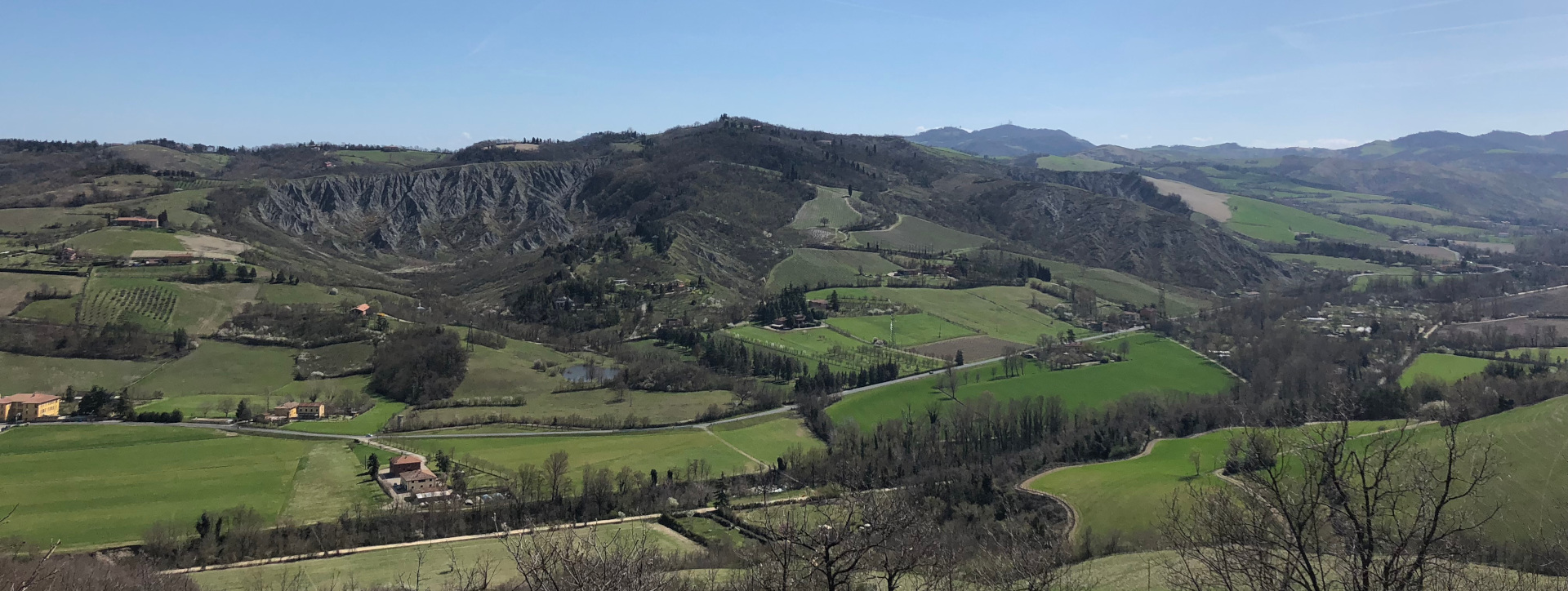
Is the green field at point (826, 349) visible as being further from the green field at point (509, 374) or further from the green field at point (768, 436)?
the green field at point (509, 374)

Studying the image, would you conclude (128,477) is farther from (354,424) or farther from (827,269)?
(827,269)

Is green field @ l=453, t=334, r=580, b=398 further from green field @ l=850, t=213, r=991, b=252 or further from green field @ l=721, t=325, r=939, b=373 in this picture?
green field @ l=850, t=213, r=991, b=252

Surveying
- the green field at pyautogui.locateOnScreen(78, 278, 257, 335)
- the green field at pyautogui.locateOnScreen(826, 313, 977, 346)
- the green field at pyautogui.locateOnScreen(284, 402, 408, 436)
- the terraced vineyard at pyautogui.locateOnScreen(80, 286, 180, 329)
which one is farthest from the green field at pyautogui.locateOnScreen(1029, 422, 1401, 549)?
the terraced vineyard at pyautogui.locateOnScreen(80, 286, 180, 329)

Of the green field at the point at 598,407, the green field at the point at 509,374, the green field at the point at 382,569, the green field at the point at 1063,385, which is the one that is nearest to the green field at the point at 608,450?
the green field at the point at 598,407

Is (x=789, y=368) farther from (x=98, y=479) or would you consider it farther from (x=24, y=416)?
(x=24, y=416)

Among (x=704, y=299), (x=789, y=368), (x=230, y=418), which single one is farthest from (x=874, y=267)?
(x=230, y=418)

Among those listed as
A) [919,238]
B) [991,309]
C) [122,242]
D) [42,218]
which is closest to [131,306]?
[122,242]
